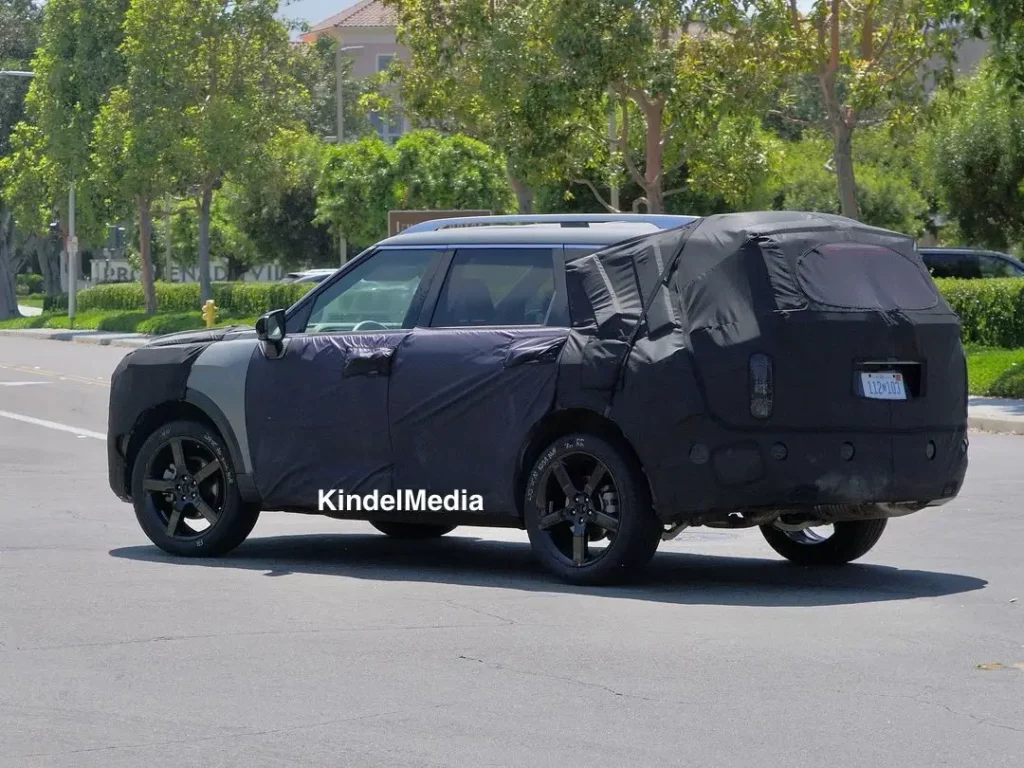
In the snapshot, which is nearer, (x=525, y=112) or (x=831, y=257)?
(x=831, y=257)

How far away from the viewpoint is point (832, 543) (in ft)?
35.3

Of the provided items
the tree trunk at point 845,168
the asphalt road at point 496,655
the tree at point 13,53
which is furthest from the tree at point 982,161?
the tree at point 13,53

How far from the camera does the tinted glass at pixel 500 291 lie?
33.3 feet

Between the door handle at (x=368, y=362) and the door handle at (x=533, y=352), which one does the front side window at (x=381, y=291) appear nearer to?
the door handle at (x=368, y=362)

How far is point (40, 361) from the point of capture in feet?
128

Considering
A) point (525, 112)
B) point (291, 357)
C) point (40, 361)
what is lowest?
point (40, 361)

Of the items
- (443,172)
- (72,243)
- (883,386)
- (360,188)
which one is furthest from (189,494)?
(443,172)

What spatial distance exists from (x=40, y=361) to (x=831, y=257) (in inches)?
1236

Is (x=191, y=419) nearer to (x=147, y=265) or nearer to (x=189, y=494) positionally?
(x=189, y=494)

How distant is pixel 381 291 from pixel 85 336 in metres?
43.1

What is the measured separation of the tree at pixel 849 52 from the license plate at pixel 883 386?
18.9 metres

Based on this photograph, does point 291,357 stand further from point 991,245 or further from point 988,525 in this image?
point 991,245

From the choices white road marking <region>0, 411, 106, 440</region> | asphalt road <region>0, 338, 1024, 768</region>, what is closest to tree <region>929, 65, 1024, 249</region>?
white road marking <region>0, 411, 106, 440</region>

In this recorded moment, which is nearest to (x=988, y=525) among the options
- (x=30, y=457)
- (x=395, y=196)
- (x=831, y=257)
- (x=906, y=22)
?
(x=831, y=257)
